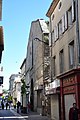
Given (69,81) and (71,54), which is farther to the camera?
(71,54)

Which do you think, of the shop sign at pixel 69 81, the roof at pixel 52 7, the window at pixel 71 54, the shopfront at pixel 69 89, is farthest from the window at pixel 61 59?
the roof at pixel 52 7

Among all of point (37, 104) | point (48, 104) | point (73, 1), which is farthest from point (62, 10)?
point (37, 104)

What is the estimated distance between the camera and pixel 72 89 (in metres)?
19.8

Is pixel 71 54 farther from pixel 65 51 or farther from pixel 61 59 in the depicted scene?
pixel 61 59

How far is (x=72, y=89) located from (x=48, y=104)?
46.0 feet

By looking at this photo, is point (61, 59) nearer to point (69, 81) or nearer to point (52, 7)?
point (52, 7)

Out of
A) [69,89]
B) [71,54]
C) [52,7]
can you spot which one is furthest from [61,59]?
[69,89]

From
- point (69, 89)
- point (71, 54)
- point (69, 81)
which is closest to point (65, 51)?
point (71, 54)

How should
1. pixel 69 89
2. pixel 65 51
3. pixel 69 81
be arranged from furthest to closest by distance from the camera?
pixel 65 51
pixel 69 89
pixel 69 81

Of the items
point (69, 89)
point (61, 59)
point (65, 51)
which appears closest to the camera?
point (69, 89)

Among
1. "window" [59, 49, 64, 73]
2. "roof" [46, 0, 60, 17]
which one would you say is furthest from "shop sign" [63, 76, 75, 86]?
"roof" [46, 0, 60, 17]

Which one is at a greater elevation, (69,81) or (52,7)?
(52,7)

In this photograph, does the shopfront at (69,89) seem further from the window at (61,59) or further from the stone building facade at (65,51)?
the window at (61,59)

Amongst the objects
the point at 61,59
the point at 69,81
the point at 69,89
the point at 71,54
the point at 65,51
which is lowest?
the point at 69,89
